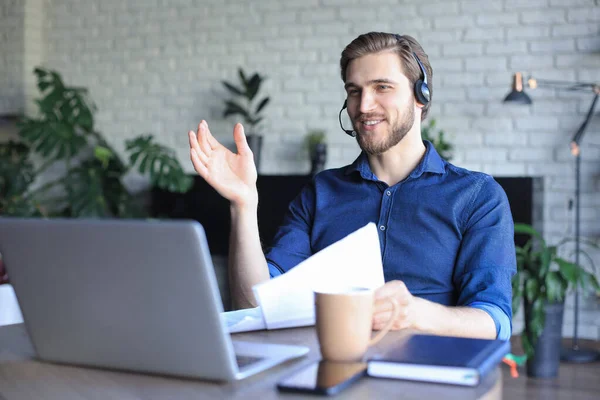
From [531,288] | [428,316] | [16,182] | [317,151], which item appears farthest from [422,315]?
[16,182]

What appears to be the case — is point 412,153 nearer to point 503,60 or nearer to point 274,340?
point 274,340

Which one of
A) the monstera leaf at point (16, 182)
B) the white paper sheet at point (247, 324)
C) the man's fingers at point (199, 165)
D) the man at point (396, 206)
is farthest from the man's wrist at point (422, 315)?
the monstera leaf at point (16, 182)

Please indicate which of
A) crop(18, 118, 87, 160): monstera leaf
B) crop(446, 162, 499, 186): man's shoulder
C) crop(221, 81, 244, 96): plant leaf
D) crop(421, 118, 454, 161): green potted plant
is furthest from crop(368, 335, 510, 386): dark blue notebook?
crop(18, 118, 87, 160): monstera leaf

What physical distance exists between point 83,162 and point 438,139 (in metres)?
2.61

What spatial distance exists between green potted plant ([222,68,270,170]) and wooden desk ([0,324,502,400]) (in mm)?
3807

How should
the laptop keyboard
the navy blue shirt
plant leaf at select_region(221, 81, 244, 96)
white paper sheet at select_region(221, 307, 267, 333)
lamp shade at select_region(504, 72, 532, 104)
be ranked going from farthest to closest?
plant leaf at select_region(221, 81, 244, 96), lamp shade at select_region(504, 72, 532, 104), the navy blue shirt, white paper sheet at select_region(221, 307, 267, 333), the laptop keyboard

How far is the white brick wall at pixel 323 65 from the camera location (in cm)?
436

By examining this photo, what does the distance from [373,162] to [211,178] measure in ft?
1.81

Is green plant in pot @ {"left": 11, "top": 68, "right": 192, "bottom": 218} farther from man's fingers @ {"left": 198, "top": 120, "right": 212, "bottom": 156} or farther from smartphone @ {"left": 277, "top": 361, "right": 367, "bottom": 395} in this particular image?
smartphone @ {"left": 277, "top": 361, "right": 367, "bottom": 395}

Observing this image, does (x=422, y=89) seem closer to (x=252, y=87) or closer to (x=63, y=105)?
(x=252, y=87)

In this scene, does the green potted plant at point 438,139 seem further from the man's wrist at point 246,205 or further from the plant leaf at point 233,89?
the man's wrist at point 246,205

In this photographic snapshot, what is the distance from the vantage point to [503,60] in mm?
4449

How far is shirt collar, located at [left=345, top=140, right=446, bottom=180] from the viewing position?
71.1 inches

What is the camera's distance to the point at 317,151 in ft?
15.3
